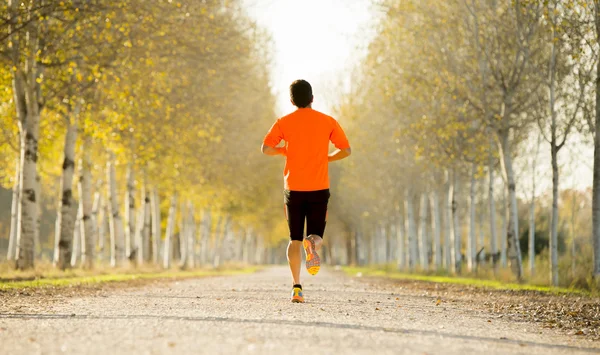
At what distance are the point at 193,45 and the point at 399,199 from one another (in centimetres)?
2508

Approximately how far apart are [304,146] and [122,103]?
47.4 ft

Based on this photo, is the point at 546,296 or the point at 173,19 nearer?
the point at 546,296

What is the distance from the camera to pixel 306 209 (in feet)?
32.6

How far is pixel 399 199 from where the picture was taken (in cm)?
4581

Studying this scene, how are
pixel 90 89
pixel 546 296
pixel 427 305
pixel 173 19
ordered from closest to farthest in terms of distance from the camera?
1. pixel 427 305
2. pixel 546 296
3. pixel 173 19
4. pixel 90 89

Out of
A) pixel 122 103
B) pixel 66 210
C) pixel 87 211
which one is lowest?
pixel 66 210

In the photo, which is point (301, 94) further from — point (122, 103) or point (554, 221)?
point (122, 103)

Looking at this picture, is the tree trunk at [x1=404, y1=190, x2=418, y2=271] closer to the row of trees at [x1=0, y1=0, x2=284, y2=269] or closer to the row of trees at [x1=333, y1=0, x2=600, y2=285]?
the row of trees at [x1=333, y1=0, x2=600, y2=285]

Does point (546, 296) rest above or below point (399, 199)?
below

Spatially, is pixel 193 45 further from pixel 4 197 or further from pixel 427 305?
pixel 4 197

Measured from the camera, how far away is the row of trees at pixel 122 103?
19391 millimetres

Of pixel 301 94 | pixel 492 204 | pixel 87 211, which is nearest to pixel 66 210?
pixel 87 211

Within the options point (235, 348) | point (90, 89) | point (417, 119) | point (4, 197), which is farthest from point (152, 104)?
point (4, 197)

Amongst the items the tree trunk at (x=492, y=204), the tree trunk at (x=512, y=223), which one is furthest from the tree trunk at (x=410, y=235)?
the tree trunk at (x=512, y=223)
